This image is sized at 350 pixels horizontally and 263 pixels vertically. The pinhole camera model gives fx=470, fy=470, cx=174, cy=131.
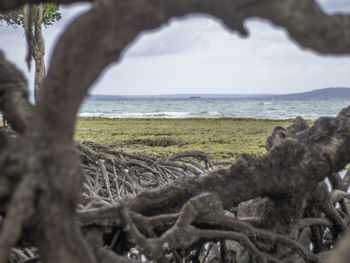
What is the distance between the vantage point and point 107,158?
3957 mm

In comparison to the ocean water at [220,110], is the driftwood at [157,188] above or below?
above

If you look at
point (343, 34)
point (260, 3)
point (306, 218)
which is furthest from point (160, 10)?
point (306, 218)

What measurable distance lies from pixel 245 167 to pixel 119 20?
1.03 meters

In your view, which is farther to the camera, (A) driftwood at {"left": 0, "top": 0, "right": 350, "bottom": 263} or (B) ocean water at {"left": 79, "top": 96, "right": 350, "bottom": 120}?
(B) ocean water at {"left": 79, "top": 96, "right": 350, "bottom": 120}

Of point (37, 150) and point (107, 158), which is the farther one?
point (107, 158)

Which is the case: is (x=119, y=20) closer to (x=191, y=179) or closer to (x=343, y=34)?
(x=343, y=34)

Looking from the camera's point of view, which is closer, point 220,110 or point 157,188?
point 157,188

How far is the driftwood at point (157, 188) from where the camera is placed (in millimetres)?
1101

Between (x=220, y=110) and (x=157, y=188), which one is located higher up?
(x=157, y=188)

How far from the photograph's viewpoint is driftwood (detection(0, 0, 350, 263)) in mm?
1101

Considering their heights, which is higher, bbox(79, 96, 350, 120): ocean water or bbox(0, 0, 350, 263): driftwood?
bbox(0, 0, 350, 263): driftwood

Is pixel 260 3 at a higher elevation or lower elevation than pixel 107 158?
higher

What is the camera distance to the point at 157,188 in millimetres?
1988

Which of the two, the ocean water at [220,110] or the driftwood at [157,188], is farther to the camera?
the ocean water at [220,110]
